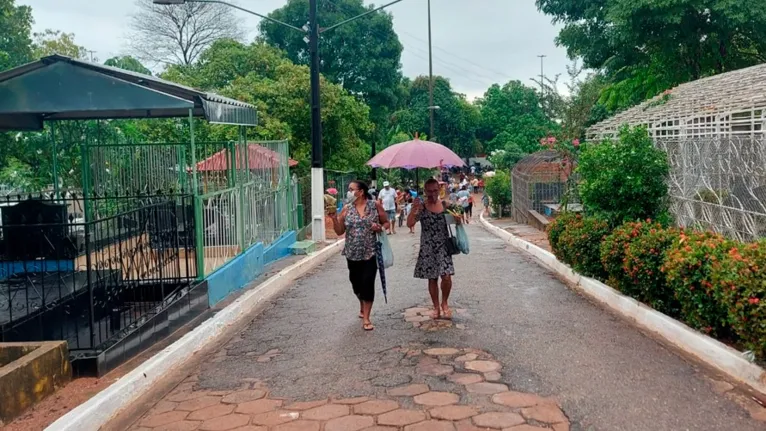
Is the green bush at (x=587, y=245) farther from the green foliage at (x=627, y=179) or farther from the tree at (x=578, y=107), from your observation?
the tree at (x=578, y=107)

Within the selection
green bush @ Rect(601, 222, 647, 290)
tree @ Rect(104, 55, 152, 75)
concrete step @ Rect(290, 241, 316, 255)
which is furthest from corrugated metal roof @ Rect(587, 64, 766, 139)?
tree @ Rect(104, 55, 152, 75)

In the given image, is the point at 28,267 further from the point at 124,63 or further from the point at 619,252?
the point at 124,63

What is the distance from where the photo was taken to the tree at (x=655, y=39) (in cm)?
1742

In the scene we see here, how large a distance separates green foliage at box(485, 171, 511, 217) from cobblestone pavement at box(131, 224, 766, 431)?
20996 millimetres

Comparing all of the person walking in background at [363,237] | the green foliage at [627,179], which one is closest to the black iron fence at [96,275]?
the person walking in background at [363,237]

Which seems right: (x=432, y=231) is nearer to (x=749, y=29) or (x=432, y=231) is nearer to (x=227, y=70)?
(x=749, y=29)

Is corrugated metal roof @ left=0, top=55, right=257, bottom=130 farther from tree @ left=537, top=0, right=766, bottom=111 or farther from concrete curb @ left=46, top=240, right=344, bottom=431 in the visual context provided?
tree @ left=537, top=0, right=766, bottom=111

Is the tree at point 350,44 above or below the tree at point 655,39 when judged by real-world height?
above

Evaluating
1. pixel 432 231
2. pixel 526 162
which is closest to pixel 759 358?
pixel 432 231

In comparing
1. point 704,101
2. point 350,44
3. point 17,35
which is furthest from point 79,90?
point 350,44

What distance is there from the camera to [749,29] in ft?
58.7

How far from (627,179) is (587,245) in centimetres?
115

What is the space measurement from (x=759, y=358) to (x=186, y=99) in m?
6.13

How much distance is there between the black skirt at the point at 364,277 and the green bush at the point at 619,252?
292 centimetres
